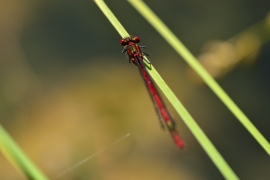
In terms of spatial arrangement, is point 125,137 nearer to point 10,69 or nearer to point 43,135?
point 43,135

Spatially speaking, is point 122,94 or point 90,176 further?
point 122,94

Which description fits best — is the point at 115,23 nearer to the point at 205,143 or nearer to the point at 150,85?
the point at 150,85

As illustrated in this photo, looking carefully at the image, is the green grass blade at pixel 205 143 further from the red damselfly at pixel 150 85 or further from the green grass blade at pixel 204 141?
the red damselfly at pixel 150 85

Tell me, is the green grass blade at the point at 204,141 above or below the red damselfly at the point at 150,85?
below

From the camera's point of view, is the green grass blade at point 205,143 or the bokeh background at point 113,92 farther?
the bokeh background at point 113,92

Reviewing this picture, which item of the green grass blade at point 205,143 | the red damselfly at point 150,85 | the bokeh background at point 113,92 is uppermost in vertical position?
the bokeh background at point 113,92

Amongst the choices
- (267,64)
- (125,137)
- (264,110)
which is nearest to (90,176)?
(125,137)

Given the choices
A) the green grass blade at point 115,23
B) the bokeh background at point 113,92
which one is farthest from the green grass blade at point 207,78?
the bokeh background at point 113,92

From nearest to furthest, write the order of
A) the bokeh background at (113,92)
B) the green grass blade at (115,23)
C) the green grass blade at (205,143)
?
the green grass blade at (205,143)
the green grass blade at (115,23)
the bokeh background at (113,92)
